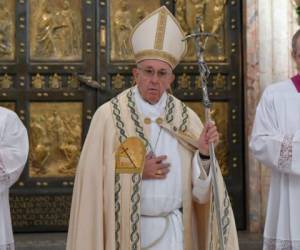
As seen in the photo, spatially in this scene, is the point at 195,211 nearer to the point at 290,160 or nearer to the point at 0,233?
the point at 290,160

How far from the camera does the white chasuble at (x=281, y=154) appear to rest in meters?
4.71

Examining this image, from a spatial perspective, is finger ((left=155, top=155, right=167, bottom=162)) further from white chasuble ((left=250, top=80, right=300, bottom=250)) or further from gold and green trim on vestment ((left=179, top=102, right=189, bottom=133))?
white chasuble ((left=250, top=80, right=300, bottom=250))

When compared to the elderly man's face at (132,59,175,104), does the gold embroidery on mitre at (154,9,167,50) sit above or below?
above

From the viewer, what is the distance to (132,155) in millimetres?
4012

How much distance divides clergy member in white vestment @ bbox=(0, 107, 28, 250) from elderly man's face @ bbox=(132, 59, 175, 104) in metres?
1.31

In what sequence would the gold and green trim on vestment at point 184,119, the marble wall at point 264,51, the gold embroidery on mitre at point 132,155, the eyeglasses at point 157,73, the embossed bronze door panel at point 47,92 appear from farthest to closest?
the embossed bronze door panel at point 47,92, the marble wall at point 264,51, the gold and green trim on vestment at point 184,119, the eyeglasses at point 157,73, the gold embroidery on mitre at point 132,155

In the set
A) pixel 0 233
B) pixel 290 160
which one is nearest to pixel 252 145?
pixel 290 160

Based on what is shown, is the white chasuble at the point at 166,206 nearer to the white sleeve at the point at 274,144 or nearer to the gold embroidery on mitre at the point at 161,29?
the gold embroidery on mitre at the point at 161,29

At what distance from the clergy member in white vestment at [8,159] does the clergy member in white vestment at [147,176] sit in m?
1.08

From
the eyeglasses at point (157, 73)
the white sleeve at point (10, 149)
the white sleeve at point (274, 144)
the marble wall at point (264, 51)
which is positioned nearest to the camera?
the eyeglasses at point (157, 73)

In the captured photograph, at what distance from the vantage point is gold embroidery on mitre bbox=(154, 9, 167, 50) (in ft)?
13.8

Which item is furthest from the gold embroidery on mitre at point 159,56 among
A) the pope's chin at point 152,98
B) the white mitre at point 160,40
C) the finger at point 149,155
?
the finger at point 149,155

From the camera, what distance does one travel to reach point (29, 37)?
7.17 meters

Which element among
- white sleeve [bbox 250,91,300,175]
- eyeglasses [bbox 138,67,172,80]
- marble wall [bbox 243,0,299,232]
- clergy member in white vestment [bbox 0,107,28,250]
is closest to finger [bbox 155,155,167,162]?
eyeglasses [bbox 138,67,172,80]
